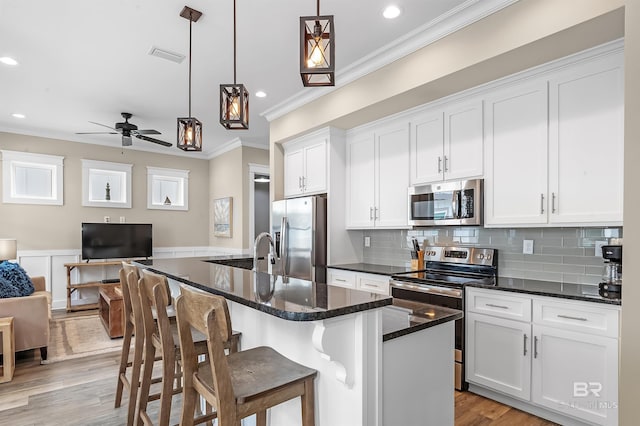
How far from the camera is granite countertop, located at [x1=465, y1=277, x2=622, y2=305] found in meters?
2.13

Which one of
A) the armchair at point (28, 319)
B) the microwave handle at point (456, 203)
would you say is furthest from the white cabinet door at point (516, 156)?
the armchair at point (28, 319)

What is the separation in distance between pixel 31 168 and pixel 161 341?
5742 millimetres

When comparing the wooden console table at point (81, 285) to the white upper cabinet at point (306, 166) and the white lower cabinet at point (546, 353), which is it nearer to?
the white upper cabinet at point (306, 166)

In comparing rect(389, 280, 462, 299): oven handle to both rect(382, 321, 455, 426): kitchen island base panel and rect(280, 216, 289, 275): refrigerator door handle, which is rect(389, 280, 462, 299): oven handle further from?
rect(280, 216, 289, 275): refrigerator door handle

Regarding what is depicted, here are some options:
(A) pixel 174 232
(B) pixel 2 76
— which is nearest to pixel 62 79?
(B) pixel 2 76

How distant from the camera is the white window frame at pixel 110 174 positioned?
6.10 metres

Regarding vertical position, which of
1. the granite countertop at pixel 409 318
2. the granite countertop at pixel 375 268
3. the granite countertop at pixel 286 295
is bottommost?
the granite countertop at pixel 375 268

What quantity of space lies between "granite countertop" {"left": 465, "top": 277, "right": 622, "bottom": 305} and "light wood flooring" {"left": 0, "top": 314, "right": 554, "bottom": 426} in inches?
33.9

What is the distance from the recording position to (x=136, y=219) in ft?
21.5

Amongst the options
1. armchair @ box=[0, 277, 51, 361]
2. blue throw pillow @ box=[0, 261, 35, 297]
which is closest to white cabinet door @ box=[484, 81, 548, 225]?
armchair @ box=[0, 277, 51, 361]

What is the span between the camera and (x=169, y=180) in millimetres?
7055

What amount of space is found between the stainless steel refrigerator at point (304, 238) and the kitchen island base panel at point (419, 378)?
2.35 meters

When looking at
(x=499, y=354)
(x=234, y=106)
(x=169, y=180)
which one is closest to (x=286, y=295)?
(x=234, y=106)

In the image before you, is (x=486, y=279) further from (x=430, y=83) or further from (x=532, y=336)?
(x=430, y=83)
